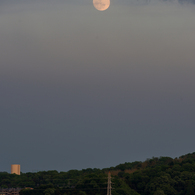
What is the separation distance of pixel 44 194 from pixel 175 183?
4187 centimetres

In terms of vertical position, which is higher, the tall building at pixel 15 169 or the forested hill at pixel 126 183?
the tall building at pixel 15 169

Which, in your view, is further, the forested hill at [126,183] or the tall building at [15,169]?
the tall building at [15,169]

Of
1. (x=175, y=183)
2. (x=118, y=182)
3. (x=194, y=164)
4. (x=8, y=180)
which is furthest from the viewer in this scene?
(x=8, y=180)

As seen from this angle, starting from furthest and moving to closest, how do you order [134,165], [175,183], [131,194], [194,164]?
[134,165]
[194,164]
[175,183]
[131,194]

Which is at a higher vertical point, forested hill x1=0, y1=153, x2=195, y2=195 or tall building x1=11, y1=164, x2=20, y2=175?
tall building x1=11, y1=164, x2=20, y2=175

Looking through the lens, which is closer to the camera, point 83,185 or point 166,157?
point 83,185

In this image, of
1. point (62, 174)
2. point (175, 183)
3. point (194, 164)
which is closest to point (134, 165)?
point (62, 174)

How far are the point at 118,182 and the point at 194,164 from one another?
39.0 metres

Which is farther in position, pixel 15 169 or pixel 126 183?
pixel 15 169

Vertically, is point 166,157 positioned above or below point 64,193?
above

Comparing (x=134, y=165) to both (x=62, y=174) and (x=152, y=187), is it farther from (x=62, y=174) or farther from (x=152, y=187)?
(x=152, y=187)

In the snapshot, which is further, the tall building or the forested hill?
the tall building

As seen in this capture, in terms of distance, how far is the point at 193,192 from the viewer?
115 meters

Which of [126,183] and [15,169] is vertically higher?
[15,169]
